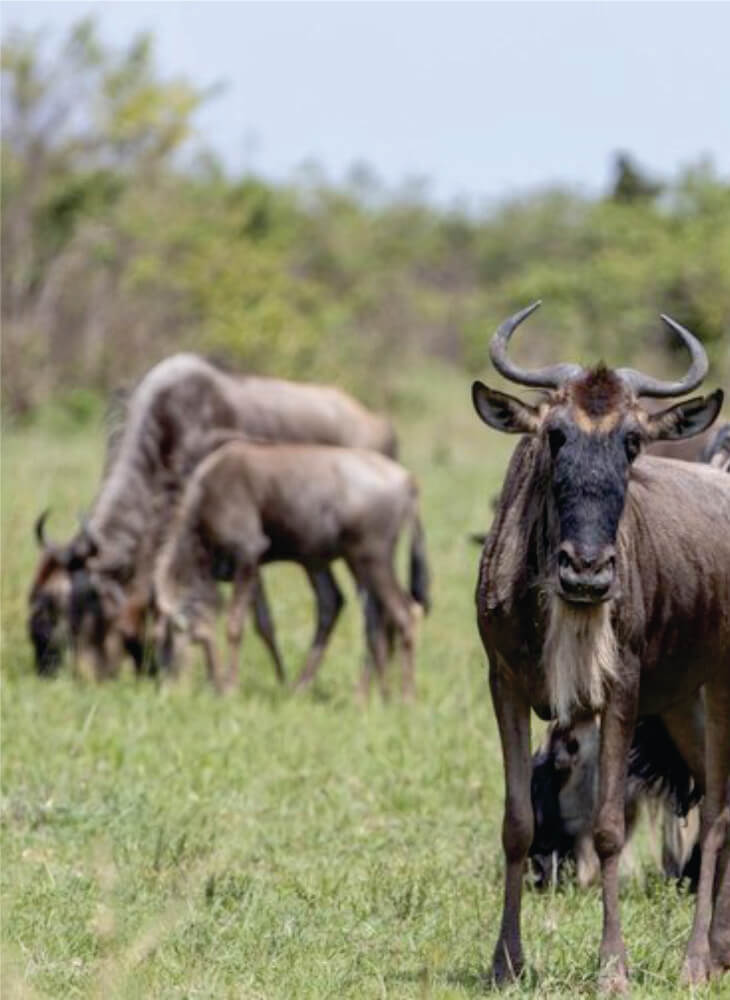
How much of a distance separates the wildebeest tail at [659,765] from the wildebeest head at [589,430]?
130 cm

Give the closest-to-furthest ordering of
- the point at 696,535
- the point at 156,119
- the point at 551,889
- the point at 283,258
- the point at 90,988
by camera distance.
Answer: the point at 90,988 < the point at 696,535 < the point at 551,889 < the point at 156,119 < the point at 283,258

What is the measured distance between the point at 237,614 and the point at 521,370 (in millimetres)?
6467

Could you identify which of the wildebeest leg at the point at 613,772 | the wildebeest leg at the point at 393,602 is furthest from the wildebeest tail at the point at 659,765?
the wildebeest leg at the point at 393,602

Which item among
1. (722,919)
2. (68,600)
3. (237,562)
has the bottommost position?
(68,600)

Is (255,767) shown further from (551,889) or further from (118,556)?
(118,556)

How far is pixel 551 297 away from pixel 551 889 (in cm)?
3073

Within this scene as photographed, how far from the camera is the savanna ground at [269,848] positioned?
17.2 feet

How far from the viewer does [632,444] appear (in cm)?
520

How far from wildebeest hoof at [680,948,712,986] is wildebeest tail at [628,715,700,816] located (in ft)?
2.83

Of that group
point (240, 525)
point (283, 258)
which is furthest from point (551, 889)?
point (283, 258)

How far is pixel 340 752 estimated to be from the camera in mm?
8789

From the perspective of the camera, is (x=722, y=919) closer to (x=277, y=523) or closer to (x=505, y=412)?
(x=505, y=412)

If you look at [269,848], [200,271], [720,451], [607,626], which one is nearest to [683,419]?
[607,626]

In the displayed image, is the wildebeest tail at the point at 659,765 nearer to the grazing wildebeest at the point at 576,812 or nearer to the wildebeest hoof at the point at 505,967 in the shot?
the grazing wildebeest at the point at 576,812
